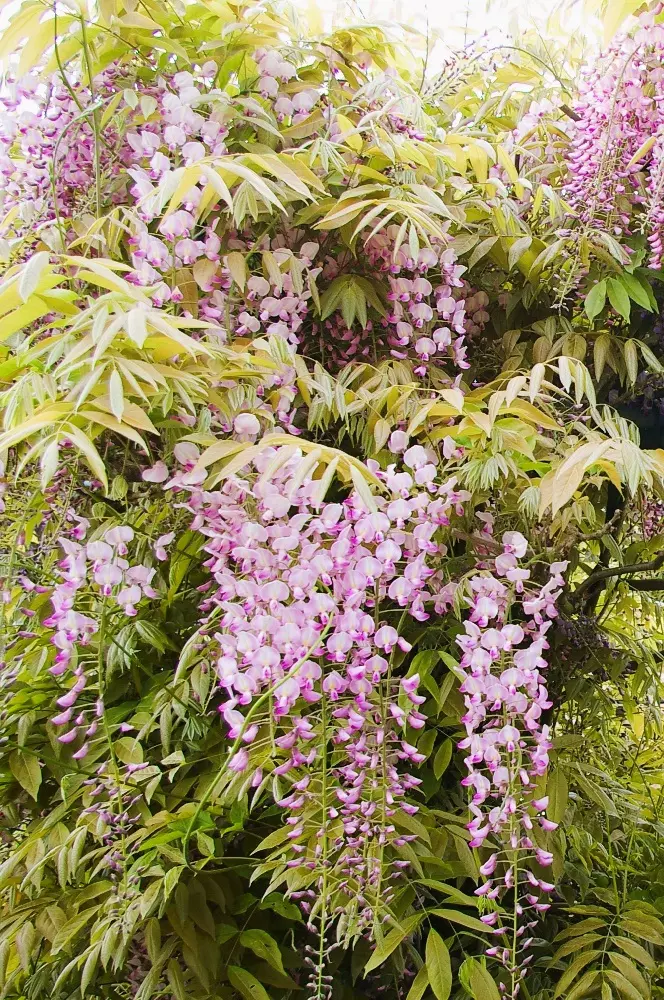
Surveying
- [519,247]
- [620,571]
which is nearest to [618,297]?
[519,247]

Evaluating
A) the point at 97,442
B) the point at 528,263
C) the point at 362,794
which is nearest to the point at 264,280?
the point at 97,442

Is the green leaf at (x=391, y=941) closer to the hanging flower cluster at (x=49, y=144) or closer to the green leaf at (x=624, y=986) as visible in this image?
the green leaf at (x=624, y=986)

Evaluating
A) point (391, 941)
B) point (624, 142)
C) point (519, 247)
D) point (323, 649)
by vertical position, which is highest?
point (624, 142)

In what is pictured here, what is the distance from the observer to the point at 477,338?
71.7 inches

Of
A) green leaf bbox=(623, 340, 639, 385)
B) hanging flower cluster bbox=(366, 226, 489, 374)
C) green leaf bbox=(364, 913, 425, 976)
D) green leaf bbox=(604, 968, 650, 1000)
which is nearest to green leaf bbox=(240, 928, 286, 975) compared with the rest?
green leaf bbox=(364, 913, 425, 976)

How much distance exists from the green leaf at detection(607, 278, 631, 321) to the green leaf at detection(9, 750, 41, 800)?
51.2 inches

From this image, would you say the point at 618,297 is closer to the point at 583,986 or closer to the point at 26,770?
the point at 583,986

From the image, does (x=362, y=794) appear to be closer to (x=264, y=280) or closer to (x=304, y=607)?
(x=304, y=607)

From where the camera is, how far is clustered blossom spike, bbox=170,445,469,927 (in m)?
1.15

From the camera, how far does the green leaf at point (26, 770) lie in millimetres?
1475

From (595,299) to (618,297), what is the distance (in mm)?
46

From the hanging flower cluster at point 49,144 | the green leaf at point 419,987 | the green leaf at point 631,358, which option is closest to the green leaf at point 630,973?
the green leaf at point 419,987

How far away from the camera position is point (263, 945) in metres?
1.41

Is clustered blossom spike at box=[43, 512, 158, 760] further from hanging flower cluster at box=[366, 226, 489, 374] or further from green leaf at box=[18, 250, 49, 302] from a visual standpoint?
hanging flower cluster at box=[366, 226, 489, 374]
